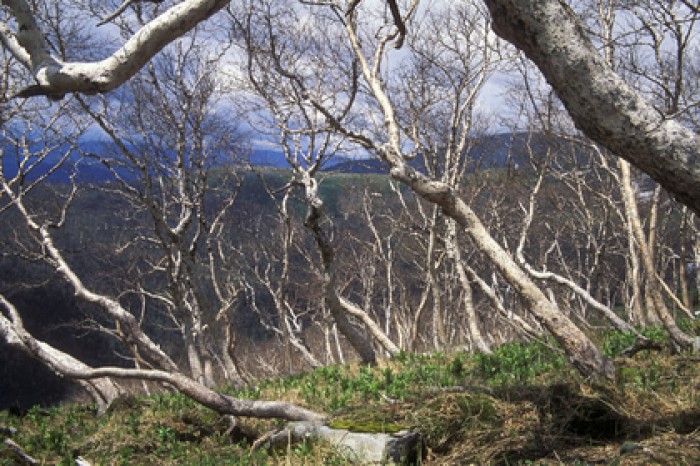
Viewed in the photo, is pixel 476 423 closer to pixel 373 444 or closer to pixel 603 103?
pixel 373 444

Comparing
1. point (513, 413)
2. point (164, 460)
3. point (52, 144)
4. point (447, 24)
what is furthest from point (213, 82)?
point (513, 413)

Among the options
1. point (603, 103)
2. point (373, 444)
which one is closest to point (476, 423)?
point (373, 444)

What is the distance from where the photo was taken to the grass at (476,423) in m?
3.49

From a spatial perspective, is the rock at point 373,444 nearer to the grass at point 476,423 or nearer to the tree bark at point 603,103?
the grass at point 476,423

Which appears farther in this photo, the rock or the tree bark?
the rock

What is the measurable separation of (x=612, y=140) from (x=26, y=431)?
719 cm

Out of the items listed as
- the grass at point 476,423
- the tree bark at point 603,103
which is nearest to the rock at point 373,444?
the grass at point 476,423

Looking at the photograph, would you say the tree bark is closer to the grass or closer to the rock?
the grass

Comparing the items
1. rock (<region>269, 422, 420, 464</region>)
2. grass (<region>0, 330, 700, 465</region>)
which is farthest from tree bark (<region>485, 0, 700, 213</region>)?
rock (<region>269, 422, 420, 464</region>)

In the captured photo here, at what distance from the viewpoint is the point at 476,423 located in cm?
381

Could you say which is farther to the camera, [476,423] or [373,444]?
[476,423]

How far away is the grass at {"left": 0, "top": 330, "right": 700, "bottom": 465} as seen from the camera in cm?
349

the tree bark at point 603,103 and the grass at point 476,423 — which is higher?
the tree bark at point 603,103

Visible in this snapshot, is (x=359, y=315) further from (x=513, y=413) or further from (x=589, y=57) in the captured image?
(x=589, y=57)
